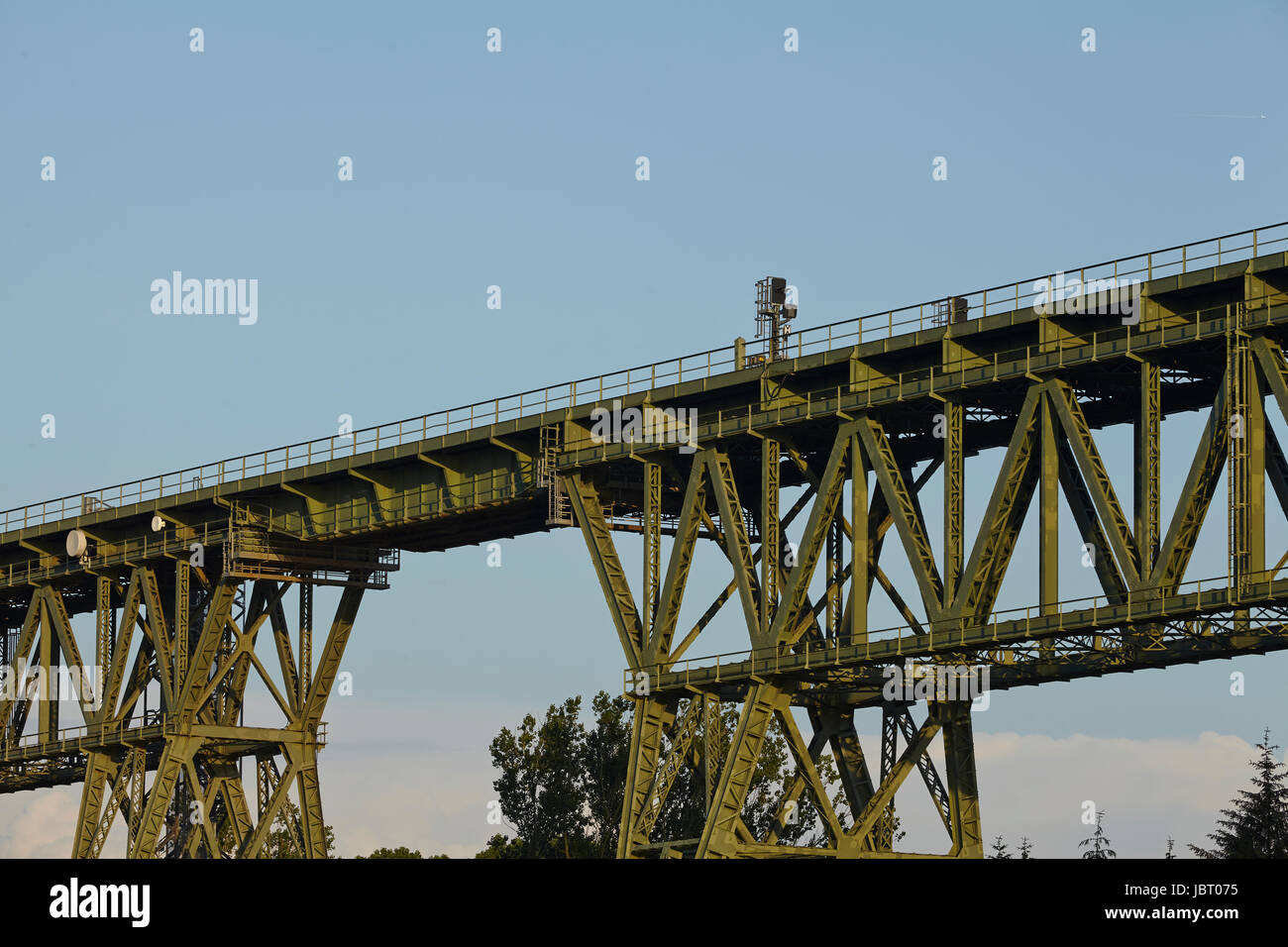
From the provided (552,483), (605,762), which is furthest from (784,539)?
(605,762)

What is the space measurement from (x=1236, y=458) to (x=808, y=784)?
14.8 m

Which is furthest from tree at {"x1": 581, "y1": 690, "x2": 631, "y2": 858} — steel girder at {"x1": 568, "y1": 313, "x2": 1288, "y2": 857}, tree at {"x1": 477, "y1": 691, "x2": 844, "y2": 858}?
steel girder at {"x1": 568, "y1": 313, "x2": 1288, "y2": 857}

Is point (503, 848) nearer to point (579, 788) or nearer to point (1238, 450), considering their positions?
point (579, 788)

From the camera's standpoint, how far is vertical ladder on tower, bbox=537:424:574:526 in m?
64.3

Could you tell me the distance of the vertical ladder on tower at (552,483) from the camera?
211 feet

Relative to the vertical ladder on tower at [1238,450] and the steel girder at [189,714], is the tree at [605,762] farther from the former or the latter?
the vertical ladder on tower at [1238,450]

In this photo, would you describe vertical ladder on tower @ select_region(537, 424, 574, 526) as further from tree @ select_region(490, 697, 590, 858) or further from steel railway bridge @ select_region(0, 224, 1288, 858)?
tree @ select_region(490, 697, 590, 858)

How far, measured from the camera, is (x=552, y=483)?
64375 mm

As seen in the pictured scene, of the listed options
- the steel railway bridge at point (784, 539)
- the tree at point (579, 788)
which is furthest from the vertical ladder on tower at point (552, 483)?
the tree at point (579, 788)
